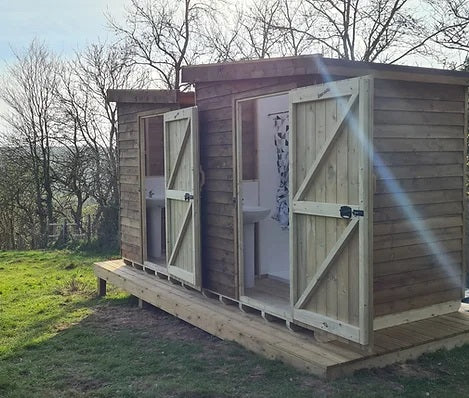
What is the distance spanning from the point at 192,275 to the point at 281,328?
1.27m

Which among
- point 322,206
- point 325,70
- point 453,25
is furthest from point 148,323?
point 453,25

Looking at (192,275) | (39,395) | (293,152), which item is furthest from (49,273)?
(293,152)

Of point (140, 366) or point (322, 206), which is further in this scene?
point (140, 366)

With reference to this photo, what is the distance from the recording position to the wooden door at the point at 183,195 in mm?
4773

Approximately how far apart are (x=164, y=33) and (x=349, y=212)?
11.5 meters

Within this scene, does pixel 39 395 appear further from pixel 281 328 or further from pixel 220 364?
pixel 281 328

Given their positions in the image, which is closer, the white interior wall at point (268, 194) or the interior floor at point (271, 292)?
the interior floor at point (271, 292)

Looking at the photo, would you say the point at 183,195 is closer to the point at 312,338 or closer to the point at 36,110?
the point at 312,338

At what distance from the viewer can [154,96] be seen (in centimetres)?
579

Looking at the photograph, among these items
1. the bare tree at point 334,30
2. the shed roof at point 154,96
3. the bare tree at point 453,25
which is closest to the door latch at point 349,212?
the shed roof at point 154,96

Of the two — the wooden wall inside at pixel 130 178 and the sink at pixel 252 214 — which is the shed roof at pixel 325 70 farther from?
the wooden wall inside at pixel 130 178

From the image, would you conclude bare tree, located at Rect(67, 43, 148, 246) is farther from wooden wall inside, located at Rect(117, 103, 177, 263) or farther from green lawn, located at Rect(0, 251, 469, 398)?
green lawn, located at Rect(0, 251, 469, 398)

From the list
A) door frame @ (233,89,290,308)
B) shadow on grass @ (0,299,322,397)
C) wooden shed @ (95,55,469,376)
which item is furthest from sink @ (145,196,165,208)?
door frame @ (233,89,290,308)

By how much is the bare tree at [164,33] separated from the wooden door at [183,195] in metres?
8.73
